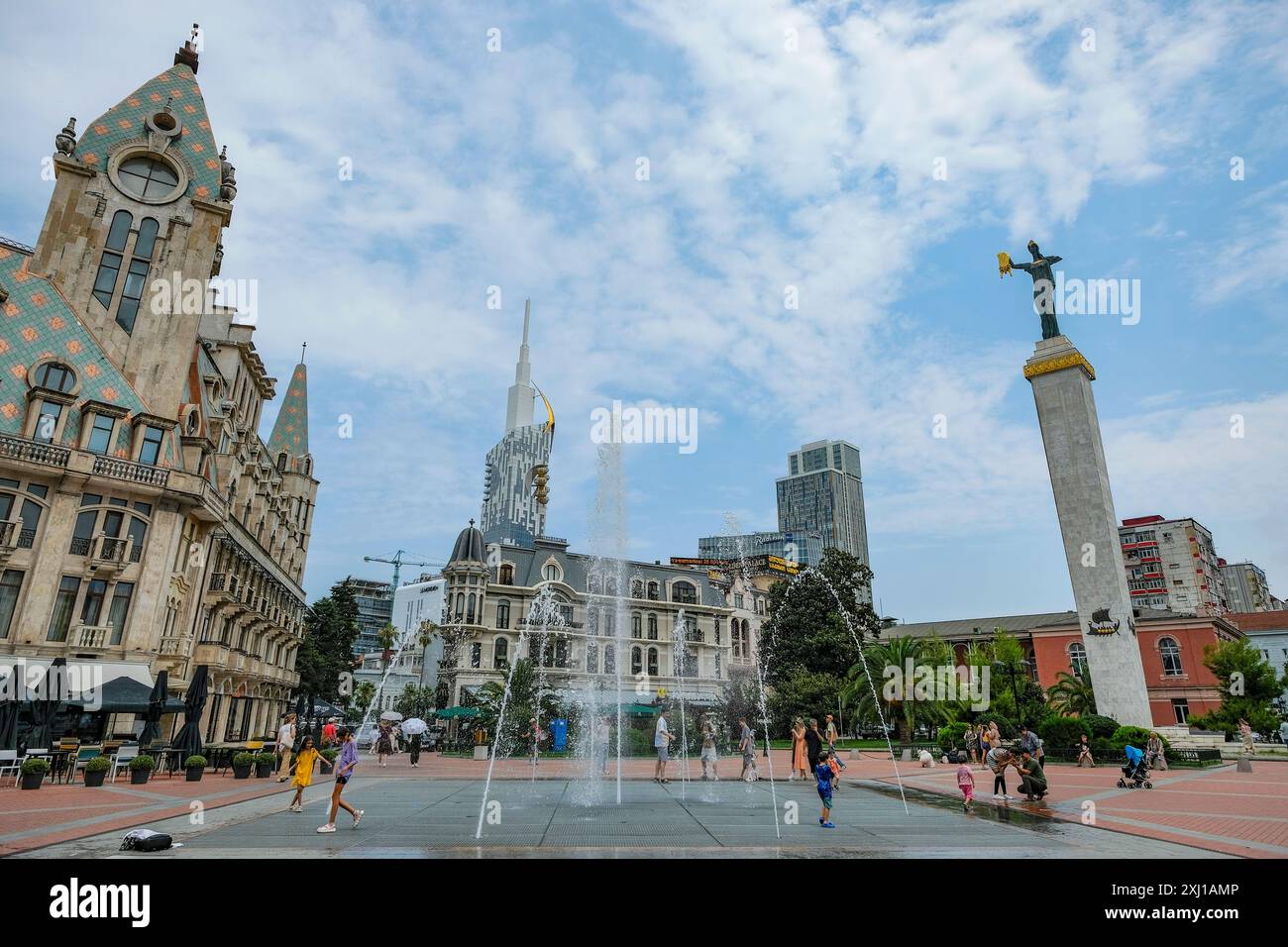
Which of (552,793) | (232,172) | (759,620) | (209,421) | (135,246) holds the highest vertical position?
(232,172)

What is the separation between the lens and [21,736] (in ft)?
73.7

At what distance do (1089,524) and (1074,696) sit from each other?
10.2 metres

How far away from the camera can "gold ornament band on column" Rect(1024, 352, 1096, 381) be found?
38.8 meters

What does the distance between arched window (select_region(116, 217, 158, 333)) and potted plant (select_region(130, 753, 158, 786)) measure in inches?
883

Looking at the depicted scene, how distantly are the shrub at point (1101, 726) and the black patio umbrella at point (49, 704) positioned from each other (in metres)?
40.8

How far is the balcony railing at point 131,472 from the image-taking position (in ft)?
93.5

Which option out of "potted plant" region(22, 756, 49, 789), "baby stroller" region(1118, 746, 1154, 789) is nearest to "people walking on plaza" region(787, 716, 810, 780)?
"baby stroller" region(1118, 746, 1154, 789)

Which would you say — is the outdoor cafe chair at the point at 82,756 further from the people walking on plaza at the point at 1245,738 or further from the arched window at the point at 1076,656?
the arched window at the point at 1076,656

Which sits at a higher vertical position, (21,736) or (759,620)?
(759,620)
